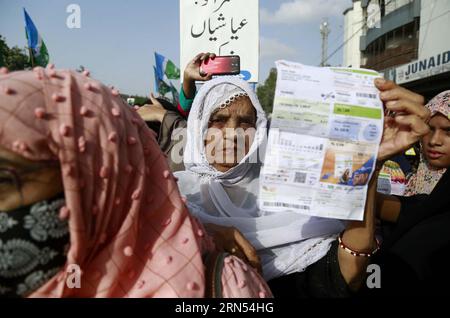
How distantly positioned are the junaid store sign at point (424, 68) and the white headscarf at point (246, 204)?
12.2m

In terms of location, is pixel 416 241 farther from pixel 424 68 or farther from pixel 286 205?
pixel 424 68

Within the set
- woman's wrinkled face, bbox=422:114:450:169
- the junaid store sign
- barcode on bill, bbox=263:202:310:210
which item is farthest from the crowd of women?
the junaid store sign

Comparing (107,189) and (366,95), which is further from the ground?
(366,95)

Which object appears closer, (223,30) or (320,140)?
(320,140)

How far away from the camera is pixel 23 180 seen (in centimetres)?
67

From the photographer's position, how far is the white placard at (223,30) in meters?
2.68

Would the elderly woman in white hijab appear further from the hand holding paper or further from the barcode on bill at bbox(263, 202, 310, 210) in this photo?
the barcode on bill at bbox(263, 202, 310, 210)

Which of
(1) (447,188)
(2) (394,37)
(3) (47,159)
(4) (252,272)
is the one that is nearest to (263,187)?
(4) (252,272)

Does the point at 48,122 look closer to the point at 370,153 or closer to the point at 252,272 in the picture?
the point at 252,272

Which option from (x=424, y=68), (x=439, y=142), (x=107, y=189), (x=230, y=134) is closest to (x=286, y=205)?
(x=107, y=189)

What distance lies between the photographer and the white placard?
268cm

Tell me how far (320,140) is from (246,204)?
0.64 m

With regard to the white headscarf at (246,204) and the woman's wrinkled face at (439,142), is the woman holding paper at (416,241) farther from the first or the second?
the woman's wrinkled face at (439,142)

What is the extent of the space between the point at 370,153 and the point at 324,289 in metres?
0.52
